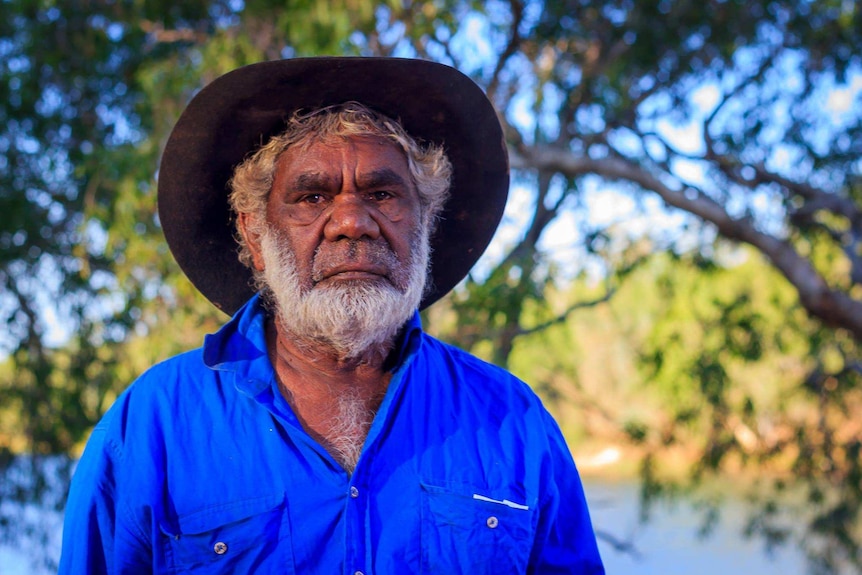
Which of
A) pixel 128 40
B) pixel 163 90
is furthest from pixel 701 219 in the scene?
pixel 128 40

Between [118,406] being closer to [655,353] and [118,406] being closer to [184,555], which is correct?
[184,555]

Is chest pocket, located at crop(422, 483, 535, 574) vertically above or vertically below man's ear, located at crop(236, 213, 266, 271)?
below

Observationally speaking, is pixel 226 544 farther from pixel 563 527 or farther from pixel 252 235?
pixel 252 235

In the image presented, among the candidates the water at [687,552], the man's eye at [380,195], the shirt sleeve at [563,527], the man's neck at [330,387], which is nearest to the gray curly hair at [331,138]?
the man's eye at [380,195]

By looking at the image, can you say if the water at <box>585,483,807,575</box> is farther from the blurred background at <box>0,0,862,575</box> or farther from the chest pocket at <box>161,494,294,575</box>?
the chest pocket at <box>161,494,294,575</box>

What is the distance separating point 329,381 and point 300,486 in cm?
39

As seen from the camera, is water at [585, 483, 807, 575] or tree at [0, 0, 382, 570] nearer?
tree at [0, 0, 382, 570]

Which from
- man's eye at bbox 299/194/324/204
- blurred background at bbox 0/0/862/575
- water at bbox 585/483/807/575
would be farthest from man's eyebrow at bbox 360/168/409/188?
water at bbox 585/483/807/575

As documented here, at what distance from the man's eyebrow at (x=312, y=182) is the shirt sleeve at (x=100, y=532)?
764 millimetres

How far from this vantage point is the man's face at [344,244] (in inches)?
85.7

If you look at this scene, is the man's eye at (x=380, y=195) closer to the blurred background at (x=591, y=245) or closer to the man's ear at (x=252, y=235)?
the man's ear at (x=252, y=235)

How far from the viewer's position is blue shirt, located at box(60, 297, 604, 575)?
182 centimetres

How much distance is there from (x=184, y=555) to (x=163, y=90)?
16.7ft

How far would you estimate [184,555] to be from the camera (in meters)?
1.82
